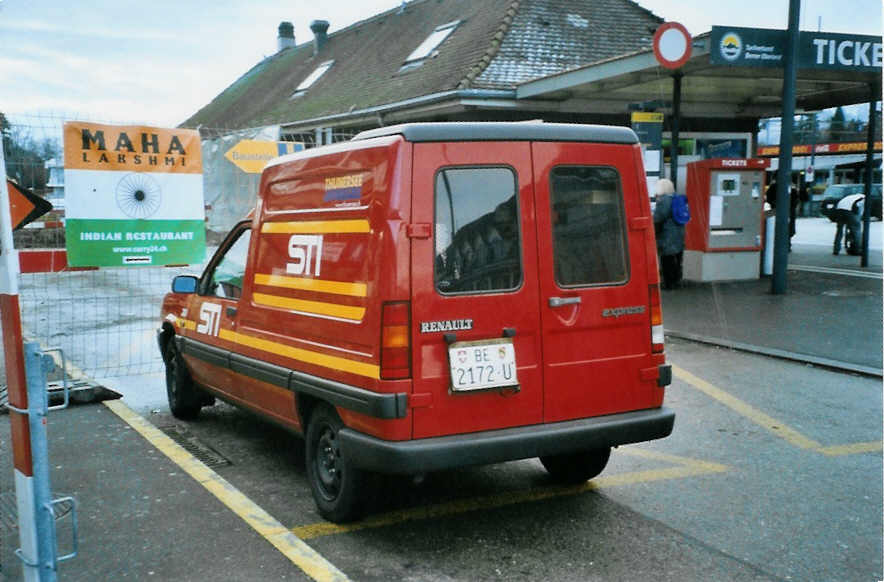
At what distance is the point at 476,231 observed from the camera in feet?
13.9

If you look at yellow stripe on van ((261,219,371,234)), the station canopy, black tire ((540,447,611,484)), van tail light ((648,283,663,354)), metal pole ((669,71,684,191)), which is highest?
the station canopy

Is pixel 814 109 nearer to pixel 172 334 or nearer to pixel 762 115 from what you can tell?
pixel 762 115

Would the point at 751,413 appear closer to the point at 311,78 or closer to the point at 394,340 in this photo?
the point at 394,340

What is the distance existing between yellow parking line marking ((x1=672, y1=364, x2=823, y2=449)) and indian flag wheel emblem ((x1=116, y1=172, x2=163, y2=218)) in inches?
200

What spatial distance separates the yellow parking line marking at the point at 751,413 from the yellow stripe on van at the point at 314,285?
11.6ft

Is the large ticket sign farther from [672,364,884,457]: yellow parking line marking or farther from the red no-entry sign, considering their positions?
the red no-entry sign

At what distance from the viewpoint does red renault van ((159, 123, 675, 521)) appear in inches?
159

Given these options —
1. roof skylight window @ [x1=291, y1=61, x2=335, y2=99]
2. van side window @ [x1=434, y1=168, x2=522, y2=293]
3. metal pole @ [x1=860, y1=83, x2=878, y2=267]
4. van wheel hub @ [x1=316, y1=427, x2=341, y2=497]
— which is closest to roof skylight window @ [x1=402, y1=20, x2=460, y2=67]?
roof skylight window @ [x1=291, y1=61, x2=335, y2=99]

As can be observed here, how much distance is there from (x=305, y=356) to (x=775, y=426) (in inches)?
147

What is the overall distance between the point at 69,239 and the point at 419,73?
13.4 meters

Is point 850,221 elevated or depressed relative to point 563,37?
depressed

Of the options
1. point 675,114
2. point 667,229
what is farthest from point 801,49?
point 667,229

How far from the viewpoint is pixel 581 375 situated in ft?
14.5

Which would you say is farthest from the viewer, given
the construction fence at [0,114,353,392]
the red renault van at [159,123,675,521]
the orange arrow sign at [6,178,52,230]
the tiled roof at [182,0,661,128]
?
the tiled roof at [182,0,661,128]
